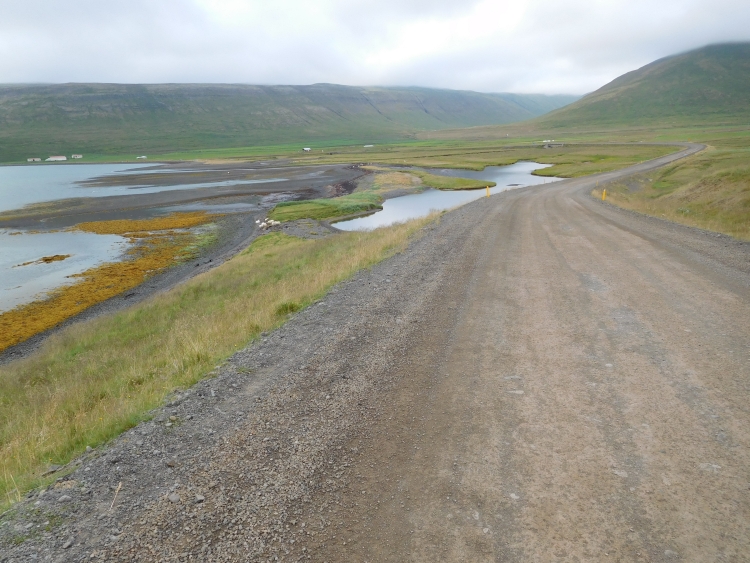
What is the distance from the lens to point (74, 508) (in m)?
4.89

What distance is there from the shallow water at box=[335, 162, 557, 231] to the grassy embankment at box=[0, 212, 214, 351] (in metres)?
16.1

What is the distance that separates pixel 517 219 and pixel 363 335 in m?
19.7

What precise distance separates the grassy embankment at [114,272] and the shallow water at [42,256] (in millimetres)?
1212

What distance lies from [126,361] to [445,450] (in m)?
10.9

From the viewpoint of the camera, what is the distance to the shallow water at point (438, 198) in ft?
154

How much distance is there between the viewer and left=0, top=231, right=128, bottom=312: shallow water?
97.0 feet

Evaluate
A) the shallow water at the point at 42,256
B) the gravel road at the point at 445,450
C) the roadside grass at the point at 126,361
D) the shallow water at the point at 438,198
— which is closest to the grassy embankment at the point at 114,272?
the shallow water at the point at 42,256

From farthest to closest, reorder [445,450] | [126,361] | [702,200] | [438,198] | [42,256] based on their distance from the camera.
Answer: [438,198]
[42,256]
[702,200]
[126,361]
[445,450]

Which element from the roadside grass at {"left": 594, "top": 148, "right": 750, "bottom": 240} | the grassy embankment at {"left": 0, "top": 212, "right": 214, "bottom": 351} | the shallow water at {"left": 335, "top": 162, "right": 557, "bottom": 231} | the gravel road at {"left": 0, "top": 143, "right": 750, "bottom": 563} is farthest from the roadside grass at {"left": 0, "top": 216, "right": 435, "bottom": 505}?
the shallow water at {"left": 335, "top": 162, "right": 557, "bottom": 231}

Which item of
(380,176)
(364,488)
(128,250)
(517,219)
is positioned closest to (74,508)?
(364,488)

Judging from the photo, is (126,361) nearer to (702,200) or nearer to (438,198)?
(702,200)

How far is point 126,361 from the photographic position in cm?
1306

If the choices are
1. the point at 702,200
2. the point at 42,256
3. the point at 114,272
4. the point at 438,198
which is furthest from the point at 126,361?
the point at 438,198

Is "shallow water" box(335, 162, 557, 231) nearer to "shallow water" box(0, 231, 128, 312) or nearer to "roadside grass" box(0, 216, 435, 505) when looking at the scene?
"roadside grass" box(0, 216, 435, 505)
